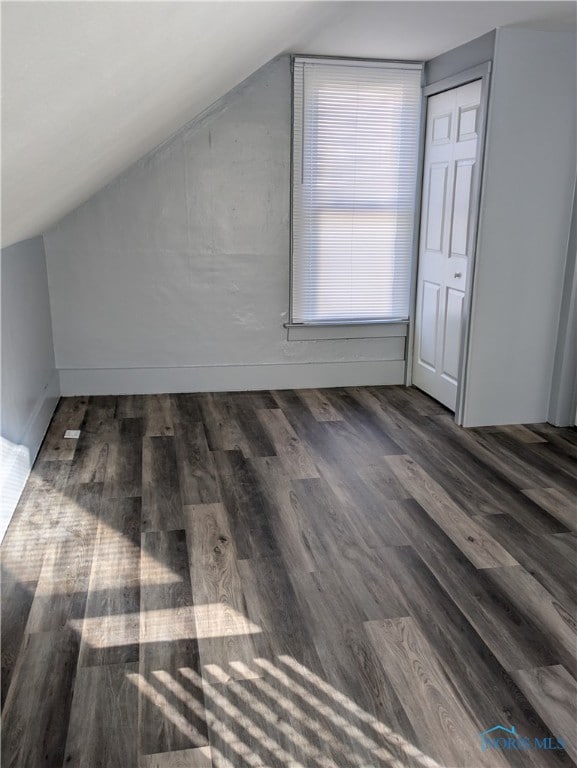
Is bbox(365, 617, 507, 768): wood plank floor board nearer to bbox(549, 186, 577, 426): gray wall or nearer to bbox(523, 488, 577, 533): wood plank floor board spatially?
bbox(523, 488, 577, 533): wood plank floor board

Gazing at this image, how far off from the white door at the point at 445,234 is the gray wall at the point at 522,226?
178 mm

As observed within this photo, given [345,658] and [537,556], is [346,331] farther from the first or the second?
[345,658]

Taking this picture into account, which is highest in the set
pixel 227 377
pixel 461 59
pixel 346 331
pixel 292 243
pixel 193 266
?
pixel 461 59

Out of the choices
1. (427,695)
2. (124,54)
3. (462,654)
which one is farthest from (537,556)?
(124,54)

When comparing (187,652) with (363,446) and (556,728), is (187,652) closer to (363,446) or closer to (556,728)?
(556,728)

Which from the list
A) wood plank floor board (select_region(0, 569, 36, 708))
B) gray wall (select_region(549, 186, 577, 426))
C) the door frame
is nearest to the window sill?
the door frame

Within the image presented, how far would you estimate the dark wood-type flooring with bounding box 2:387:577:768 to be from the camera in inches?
68.3

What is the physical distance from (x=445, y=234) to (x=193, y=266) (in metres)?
1.73

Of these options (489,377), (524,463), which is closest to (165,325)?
(489,377)

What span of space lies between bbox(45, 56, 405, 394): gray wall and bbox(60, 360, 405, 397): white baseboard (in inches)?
0.4

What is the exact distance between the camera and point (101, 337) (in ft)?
14.9

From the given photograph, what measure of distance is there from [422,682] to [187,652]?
72cm

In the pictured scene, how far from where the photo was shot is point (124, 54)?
1255 mm

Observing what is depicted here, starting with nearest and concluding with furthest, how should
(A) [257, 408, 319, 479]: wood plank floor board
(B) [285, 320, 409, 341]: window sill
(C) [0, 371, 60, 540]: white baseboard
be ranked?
(C) [0, 371, 60, 540]: white baseboard < (A) [257, 408, 319, 479]: wood plank floor board < (B) [285, 320, 409, 341]: window sill
